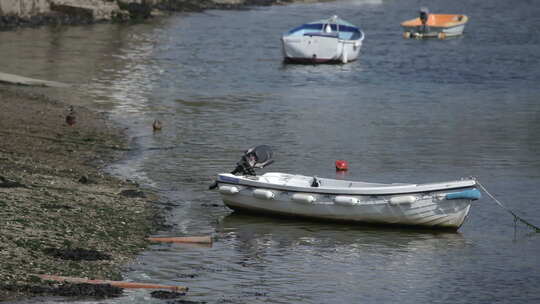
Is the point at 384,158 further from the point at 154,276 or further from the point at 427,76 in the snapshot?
the point at 427,76

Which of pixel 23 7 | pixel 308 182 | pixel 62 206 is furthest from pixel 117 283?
pixel 23 7

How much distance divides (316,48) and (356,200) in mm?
32777

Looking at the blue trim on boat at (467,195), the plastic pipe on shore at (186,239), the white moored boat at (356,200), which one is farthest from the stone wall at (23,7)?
the blue trim on boat at (467,195)

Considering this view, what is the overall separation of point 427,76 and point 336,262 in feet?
105

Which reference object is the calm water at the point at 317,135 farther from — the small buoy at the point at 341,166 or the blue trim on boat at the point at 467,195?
the blue trim on boat at the point at 467,195

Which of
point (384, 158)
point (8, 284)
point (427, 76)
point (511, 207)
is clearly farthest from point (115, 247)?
point (427, 76)

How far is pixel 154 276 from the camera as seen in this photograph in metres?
18.0

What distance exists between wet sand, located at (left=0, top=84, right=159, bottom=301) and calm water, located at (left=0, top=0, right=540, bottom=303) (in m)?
0.74

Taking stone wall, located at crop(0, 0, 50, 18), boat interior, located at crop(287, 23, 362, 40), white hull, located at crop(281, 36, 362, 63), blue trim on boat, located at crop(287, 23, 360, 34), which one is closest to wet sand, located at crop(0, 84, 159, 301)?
white hull, located at crop(281, 36, 362, 63)

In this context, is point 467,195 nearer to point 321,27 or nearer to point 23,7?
point 321,27

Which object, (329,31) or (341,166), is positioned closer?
(341,166)

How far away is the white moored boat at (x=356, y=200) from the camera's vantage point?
21438 mm

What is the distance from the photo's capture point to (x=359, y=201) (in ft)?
71.3

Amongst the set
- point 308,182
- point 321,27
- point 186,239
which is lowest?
point 186,239
